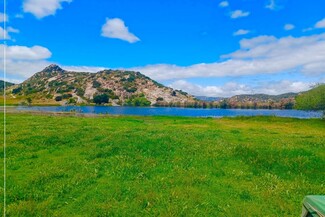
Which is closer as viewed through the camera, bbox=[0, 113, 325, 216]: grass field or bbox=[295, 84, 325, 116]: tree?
bbox=[0, 113, 325, 216]: grass field

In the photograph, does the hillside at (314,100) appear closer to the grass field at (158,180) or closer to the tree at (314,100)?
the tree at (314,100)

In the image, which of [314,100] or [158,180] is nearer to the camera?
[158,180]

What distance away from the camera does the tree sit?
273 feet

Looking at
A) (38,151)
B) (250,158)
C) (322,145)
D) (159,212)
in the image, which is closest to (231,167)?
(250,158)

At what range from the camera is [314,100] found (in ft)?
278

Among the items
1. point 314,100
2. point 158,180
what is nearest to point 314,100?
point 314,100

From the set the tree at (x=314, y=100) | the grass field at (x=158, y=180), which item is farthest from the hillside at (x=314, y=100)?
the grass field at (x=158, y=180)

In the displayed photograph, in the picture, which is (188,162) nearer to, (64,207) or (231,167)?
(231,167)

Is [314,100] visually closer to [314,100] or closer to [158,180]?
[314,100]

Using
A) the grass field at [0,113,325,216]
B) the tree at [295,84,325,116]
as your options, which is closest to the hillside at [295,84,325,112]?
the tree at [295,84,325,116]

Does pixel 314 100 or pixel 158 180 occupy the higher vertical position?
pixel 314 100

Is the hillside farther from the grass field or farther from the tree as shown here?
the grass field

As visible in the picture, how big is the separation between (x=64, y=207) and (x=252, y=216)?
8.00 meters

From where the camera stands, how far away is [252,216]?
1106 centimetres
